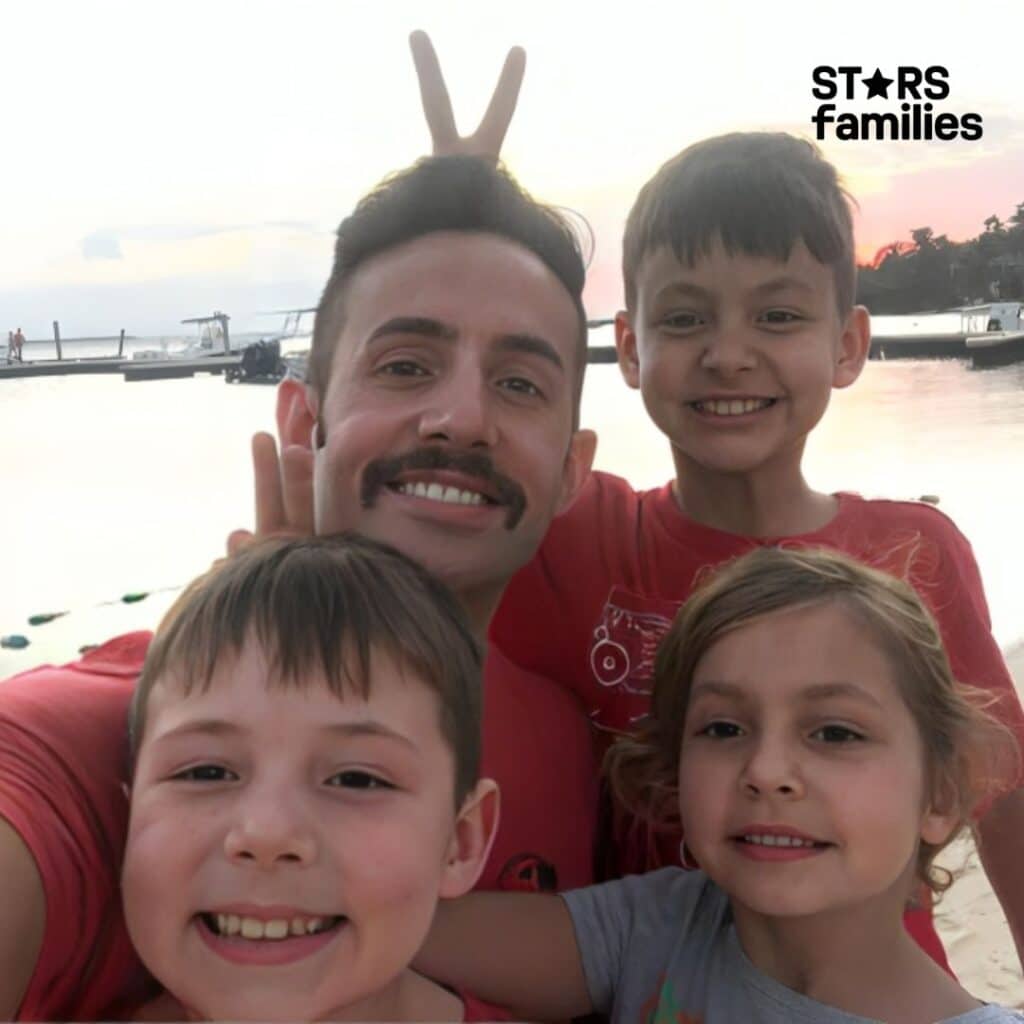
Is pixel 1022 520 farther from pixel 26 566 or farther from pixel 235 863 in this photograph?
pixel 235 863

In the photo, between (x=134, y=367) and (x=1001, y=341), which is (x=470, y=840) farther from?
(x=134, y=367)

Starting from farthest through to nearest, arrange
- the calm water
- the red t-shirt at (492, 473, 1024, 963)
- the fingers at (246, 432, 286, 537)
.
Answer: the calm water → the red t-shirt at (492, 473, 1024, 963) → the fingers at (246, 432, 286, 537)

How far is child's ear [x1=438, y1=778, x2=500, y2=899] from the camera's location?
1185 millimetres

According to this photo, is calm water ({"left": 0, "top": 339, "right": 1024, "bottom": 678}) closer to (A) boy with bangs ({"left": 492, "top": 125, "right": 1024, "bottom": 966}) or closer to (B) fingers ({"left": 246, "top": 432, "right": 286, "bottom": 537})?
(A) boy with bangs ({"left": 492, "top": 125, "right": 1024, "bottom": 966})

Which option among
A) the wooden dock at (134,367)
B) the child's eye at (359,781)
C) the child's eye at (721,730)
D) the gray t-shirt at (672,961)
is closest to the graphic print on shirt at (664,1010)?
the gray t-shirt at (672,961)

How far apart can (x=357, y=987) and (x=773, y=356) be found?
126cm

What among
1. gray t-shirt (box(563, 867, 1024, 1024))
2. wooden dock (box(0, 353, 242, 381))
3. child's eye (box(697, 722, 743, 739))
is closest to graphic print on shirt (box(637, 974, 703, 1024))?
gray t-shirt (box(563, 867, 1024, 1024))

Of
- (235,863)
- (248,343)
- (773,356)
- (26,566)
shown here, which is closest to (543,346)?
(773,356)

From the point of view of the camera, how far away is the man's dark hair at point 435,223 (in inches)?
63.9

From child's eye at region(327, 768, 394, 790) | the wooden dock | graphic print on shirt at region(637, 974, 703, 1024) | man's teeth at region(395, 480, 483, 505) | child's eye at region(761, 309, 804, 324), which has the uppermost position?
the wooden dock

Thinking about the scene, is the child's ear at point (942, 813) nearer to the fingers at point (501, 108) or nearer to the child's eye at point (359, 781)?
the child's eye at point (359, 781)

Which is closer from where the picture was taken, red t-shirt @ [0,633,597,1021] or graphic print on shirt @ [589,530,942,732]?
red t-shirt @ [0,633,597,1021]

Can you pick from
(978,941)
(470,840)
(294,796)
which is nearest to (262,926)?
(294,796)

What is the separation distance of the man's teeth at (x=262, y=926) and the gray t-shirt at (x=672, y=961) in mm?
501
